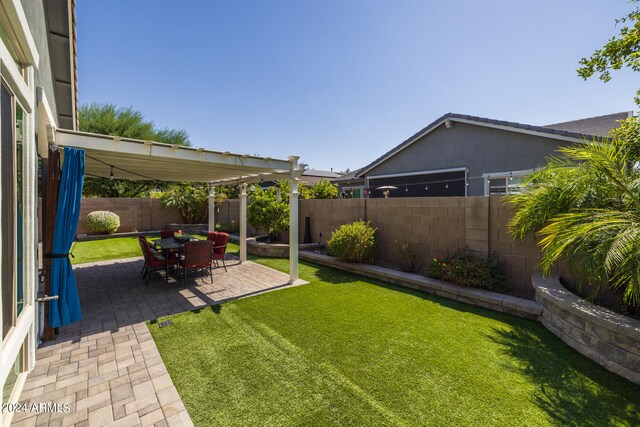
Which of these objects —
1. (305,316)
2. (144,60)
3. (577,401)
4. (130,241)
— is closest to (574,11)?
(577,401)

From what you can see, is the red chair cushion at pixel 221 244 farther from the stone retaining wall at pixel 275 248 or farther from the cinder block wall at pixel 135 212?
the cinder block wall at pixel 135 212

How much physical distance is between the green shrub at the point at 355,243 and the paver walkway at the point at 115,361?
2.01m

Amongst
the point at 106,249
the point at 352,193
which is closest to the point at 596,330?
the point at 106,249

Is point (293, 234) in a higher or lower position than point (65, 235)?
lower

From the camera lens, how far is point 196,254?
6.89 meters

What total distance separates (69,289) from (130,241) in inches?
450

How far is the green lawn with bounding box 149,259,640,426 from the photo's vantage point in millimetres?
2820

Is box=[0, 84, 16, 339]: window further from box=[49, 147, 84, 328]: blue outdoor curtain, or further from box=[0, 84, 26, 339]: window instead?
box=[49, 147, 84, 328]: blue outdoor curtain

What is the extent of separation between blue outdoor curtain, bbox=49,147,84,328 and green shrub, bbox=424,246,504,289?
22.2 feet

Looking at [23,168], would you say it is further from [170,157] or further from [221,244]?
[221,244]

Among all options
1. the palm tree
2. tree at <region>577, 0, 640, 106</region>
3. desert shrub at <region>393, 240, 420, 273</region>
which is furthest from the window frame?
tree at <region>577, 0, 640, 106</region>

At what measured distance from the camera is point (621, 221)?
3.44 metres

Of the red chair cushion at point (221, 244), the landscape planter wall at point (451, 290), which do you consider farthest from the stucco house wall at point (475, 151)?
the red chair cushion at point (221, 244)

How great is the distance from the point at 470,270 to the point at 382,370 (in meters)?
3.52
